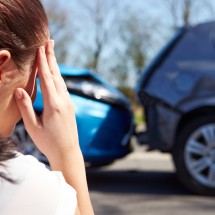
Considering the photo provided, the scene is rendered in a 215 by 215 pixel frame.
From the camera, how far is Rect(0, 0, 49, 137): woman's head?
89 centimetres

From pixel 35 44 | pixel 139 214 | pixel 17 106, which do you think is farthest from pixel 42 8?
pixel 139 214

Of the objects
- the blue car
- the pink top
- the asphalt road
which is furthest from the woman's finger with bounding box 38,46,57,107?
the blue car

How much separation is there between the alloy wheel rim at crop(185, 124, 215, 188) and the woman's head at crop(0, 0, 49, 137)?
394cm

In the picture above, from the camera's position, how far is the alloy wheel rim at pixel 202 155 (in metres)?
4.78

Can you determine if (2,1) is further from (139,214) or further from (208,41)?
(208,41)

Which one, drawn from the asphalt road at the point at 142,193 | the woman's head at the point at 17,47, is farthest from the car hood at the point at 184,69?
the woman's head at the point at 17,47

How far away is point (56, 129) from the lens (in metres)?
1.03

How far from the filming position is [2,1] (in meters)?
0.89

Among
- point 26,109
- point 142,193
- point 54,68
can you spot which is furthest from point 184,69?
point 26,109

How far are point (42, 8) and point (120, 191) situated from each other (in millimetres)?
4254

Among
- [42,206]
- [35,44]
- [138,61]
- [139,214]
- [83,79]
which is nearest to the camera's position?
[42,206]

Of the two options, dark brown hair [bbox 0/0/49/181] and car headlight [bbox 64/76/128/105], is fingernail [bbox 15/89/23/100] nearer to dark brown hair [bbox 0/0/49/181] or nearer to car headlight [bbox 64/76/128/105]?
dark brown hair [bbox 0/0/49/181]

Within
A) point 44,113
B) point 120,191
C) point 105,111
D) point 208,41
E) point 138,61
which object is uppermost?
point 44,113

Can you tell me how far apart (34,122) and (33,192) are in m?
0.20
